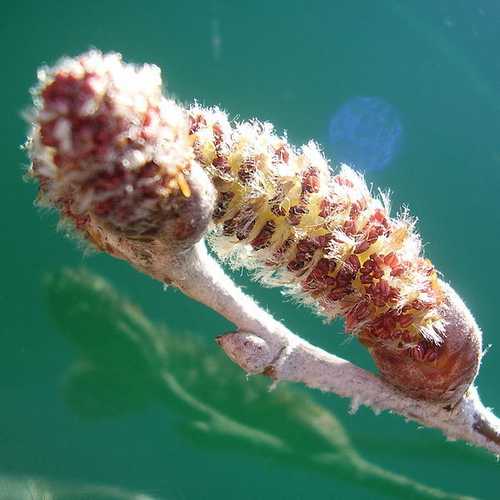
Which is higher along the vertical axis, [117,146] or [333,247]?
[333,247]

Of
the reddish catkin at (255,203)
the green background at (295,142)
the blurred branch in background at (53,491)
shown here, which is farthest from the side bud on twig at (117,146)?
the blurred branch in background at (53,491)

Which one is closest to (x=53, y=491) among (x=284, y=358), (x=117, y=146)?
(x=284, y=358)

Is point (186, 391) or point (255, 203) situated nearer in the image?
point (255, 203)

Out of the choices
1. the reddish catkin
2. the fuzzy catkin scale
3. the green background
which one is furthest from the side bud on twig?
the green background

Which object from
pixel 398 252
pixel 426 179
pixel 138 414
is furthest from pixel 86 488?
pixel 426 179

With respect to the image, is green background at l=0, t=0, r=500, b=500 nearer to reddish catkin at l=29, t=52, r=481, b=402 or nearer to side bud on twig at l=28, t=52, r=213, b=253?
reddish catkin at l=29, t=52, r=481, b=402

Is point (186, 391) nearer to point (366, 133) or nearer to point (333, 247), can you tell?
point (366, 133)

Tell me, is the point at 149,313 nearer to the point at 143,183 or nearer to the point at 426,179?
the point at 426,179
